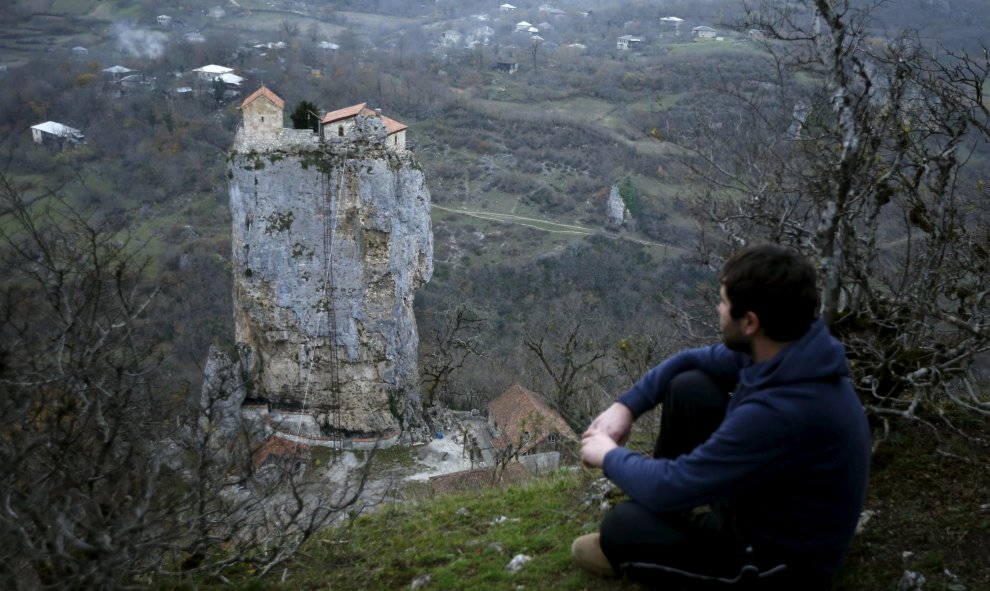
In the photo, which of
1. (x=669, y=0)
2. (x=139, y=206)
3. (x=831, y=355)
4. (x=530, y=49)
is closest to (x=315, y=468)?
(x=831, y=355)

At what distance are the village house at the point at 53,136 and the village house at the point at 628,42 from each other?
156 feet

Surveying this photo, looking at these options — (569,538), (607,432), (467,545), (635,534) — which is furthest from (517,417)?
(635,534)

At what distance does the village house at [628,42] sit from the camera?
67.4 m

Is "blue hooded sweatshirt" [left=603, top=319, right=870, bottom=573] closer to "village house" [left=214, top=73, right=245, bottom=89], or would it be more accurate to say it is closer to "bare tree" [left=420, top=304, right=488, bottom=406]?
"bare tree" [left=420, top=304, right=488, bottom=406]

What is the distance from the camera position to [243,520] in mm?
3906

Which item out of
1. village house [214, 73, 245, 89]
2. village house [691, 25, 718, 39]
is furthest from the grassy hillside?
village house [691, 25, 718, 39]

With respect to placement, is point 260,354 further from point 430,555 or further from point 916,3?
point 916,3

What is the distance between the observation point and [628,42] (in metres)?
67.9

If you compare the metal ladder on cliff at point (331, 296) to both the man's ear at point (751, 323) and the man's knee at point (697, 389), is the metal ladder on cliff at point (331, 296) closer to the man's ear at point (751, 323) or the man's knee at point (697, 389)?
the man's knee at point (697, 389)

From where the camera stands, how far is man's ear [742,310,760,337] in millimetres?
2316

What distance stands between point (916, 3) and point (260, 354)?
116ft

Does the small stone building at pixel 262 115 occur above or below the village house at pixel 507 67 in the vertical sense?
above

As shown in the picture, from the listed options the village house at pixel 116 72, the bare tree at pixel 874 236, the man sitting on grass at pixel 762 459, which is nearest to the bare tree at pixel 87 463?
the man sitting on grass at pixel 762 459

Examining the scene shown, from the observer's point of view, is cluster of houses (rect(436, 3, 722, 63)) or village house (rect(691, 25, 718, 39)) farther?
cluster of houses (rect(436, 3, 722, 63))
